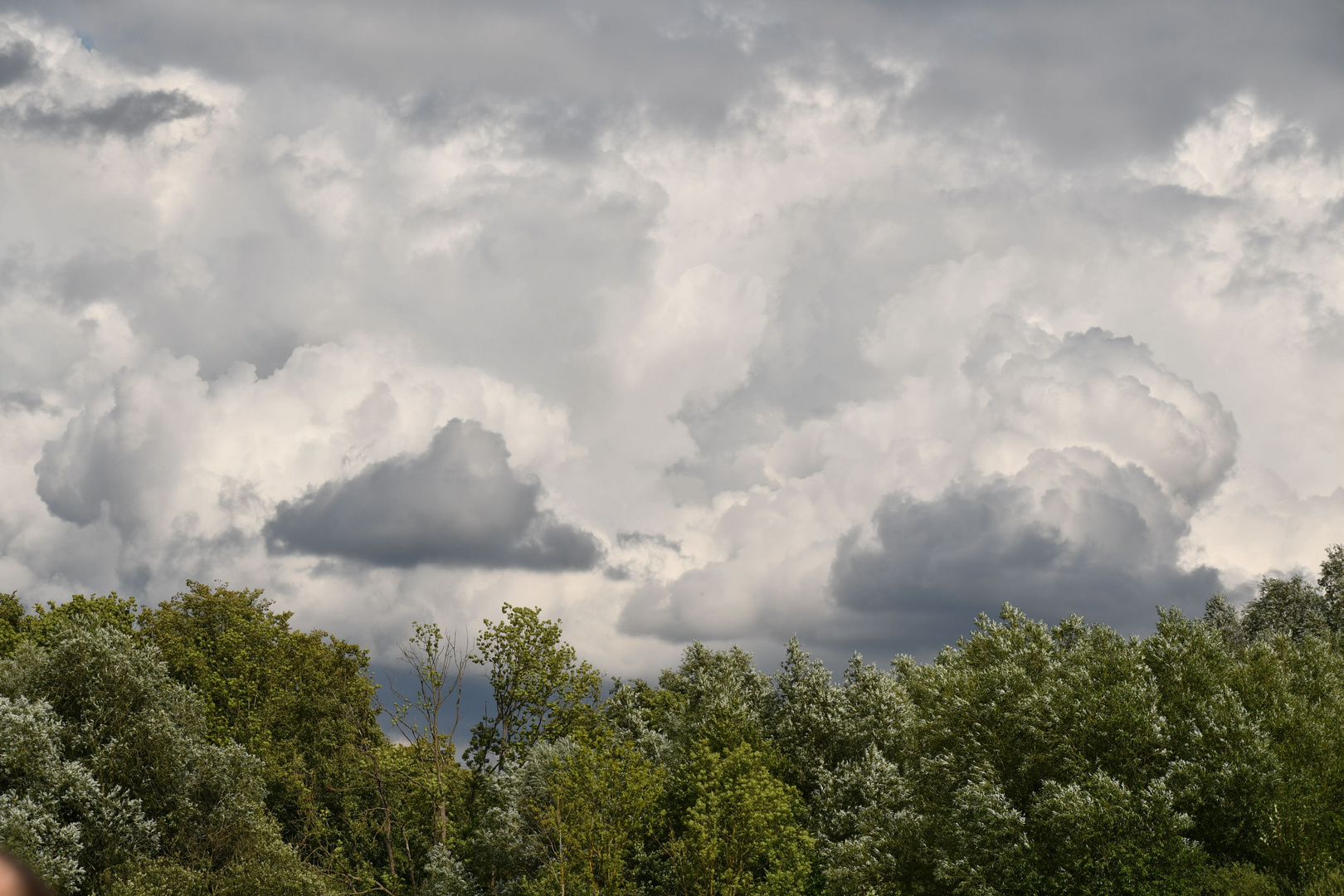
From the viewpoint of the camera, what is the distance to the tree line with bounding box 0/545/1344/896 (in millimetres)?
45688

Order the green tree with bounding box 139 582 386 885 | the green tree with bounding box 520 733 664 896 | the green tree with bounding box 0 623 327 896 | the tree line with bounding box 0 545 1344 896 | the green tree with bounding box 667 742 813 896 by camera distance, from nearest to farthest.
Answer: the tree line with bounding box 0 545 1344 896
the green tree with bounding box 0 623 327 896
the green tree with bounding box 520 733 664 896
the green tree with bounding box 667 742 813 896
the green tree with bounding box 139 582 386 885

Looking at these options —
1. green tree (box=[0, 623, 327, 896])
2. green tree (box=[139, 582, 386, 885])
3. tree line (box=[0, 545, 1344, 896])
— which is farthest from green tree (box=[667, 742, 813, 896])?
green tree (box=[139, 582, 386, 885])

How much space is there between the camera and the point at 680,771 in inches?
2739

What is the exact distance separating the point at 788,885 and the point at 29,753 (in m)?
41.6

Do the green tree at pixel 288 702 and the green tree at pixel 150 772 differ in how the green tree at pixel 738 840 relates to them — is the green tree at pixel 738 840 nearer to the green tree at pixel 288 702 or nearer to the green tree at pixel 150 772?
the green tree at pixel 150 772

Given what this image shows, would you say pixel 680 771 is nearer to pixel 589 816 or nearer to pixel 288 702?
pixel 589 816

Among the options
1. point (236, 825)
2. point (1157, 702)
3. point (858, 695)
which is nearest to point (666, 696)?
point (858, 695)

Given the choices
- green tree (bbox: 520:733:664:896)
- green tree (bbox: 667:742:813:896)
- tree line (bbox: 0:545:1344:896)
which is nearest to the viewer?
tree line (bbox: 0:545:1344:896)

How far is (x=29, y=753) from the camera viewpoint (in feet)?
170

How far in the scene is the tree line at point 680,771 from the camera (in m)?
45.7

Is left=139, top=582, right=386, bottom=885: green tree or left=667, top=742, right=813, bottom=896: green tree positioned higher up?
left=139, top=582, right=386, bottom=885: green tree

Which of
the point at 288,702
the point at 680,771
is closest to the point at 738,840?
the point at 680,771

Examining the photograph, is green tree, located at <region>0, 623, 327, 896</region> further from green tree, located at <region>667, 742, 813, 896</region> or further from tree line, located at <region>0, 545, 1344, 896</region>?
green tree, located at <region>667, 742, 813, 896</region>

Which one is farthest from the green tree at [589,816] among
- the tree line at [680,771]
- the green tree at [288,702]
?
the green tree at [288,702]
